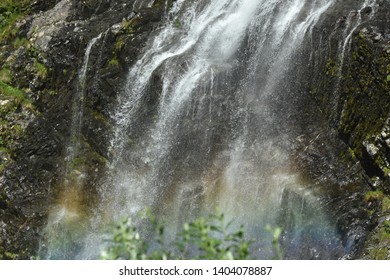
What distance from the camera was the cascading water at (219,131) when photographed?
37.1ft

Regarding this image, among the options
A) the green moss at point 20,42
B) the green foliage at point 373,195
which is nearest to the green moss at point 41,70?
the green moss at point 20,42

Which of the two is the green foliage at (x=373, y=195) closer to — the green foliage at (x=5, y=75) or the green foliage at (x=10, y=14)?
the green foliage at (x=5, y=75)

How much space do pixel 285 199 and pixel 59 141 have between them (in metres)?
6.35

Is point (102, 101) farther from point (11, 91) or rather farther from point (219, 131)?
point (219, 131)

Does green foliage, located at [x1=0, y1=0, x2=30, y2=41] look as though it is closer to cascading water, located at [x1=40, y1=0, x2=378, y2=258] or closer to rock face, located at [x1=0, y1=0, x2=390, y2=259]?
rock face, located at [x1=0, y1=0, x2=390, y2=259]

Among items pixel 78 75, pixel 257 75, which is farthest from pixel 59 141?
pixel 257 75

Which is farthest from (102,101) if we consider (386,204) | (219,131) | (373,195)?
(386,204)

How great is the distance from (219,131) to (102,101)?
11.4 feet

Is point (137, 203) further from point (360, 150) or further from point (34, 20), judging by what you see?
point (34, 20)

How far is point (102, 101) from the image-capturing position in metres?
14.0

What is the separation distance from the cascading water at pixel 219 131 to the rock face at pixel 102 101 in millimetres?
367

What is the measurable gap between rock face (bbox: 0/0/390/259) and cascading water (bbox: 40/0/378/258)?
37 centimetres

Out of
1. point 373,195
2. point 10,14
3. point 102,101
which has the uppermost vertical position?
point 10,14

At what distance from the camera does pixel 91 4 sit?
53.4 ft
